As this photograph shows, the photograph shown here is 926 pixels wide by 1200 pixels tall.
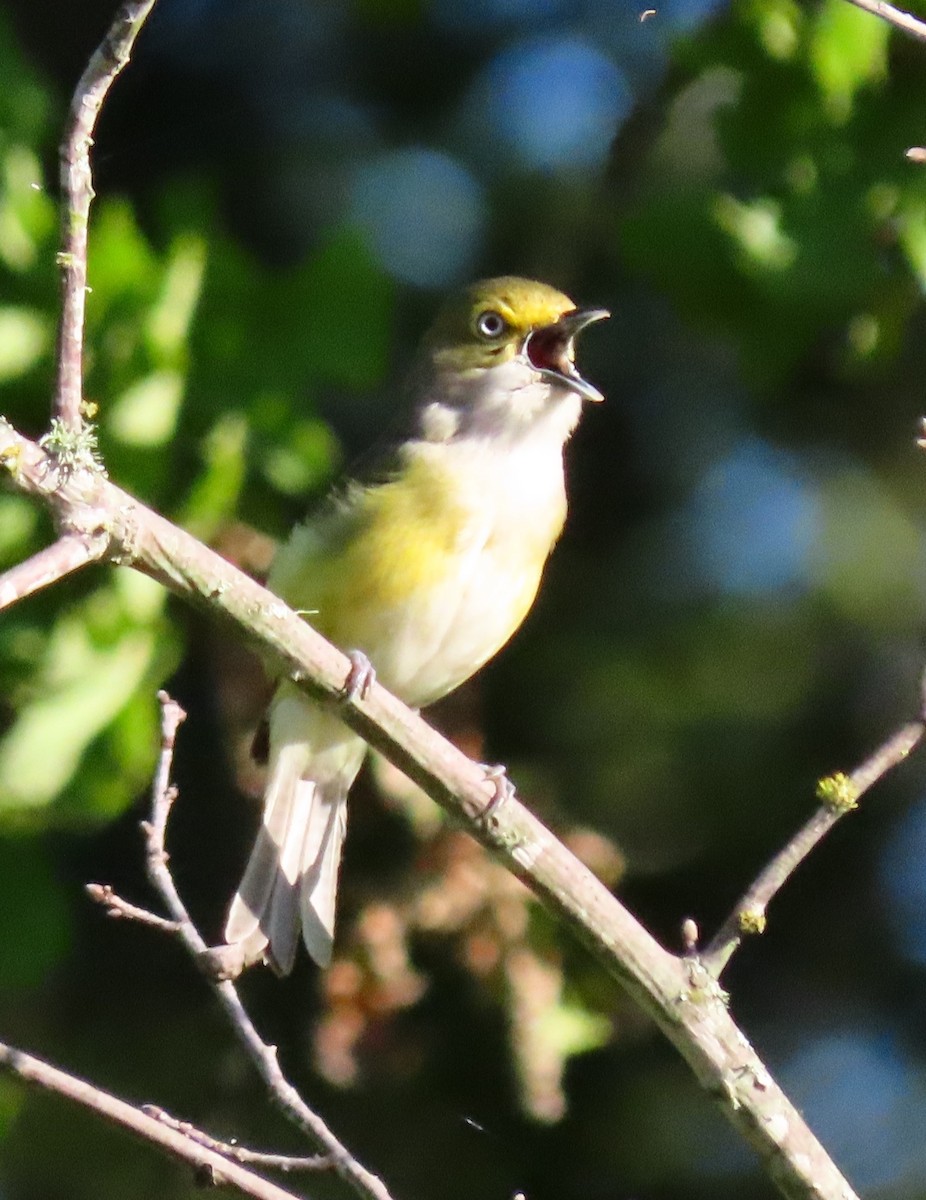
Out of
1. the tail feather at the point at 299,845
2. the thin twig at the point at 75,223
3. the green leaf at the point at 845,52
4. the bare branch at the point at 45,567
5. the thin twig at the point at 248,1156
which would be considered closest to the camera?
the bare branch at the point at 45,567

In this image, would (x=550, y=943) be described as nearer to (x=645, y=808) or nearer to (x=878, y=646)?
(x=645, y=808)

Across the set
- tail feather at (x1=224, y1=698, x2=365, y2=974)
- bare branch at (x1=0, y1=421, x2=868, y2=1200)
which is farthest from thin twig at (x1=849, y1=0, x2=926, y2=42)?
tail feather at (x1=224, y1=698, x2=365, y2=974)

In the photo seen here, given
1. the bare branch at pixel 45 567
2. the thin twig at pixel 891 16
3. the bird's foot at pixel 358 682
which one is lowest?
the bare branch at pixel 45 567

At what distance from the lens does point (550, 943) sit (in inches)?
162

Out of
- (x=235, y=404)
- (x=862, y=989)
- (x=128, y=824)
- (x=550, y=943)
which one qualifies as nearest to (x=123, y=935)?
(x=128, y=824)

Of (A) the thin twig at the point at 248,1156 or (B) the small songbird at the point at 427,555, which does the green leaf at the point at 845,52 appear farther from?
(A) the thin twig at the point at 248,1156

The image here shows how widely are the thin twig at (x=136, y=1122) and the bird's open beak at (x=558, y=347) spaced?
79.2 inches

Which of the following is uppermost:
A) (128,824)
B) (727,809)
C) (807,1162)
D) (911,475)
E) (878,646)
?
(911,475)

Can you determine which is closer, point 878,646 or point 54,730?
point 54,730

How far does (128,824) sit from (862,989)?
6.39ft

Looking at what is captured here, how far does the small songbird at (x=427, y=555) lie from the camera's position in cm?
395

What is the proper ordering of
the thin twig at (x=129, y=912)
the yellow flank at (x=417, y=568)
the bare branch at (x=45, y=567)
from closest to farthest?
the bare branch at (x=45, y=567) < the thin twig at (x=129, y=912) < the yellow flank at (x=417, y=568)

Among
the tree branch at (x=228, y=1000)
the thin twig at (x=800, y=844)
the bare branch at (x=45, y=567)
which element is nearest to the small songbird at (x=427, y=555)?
the tree branch at (x=228, y=1000)

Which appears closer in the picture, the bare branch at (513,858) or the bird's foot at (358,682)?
the bare branch at (513,858)
